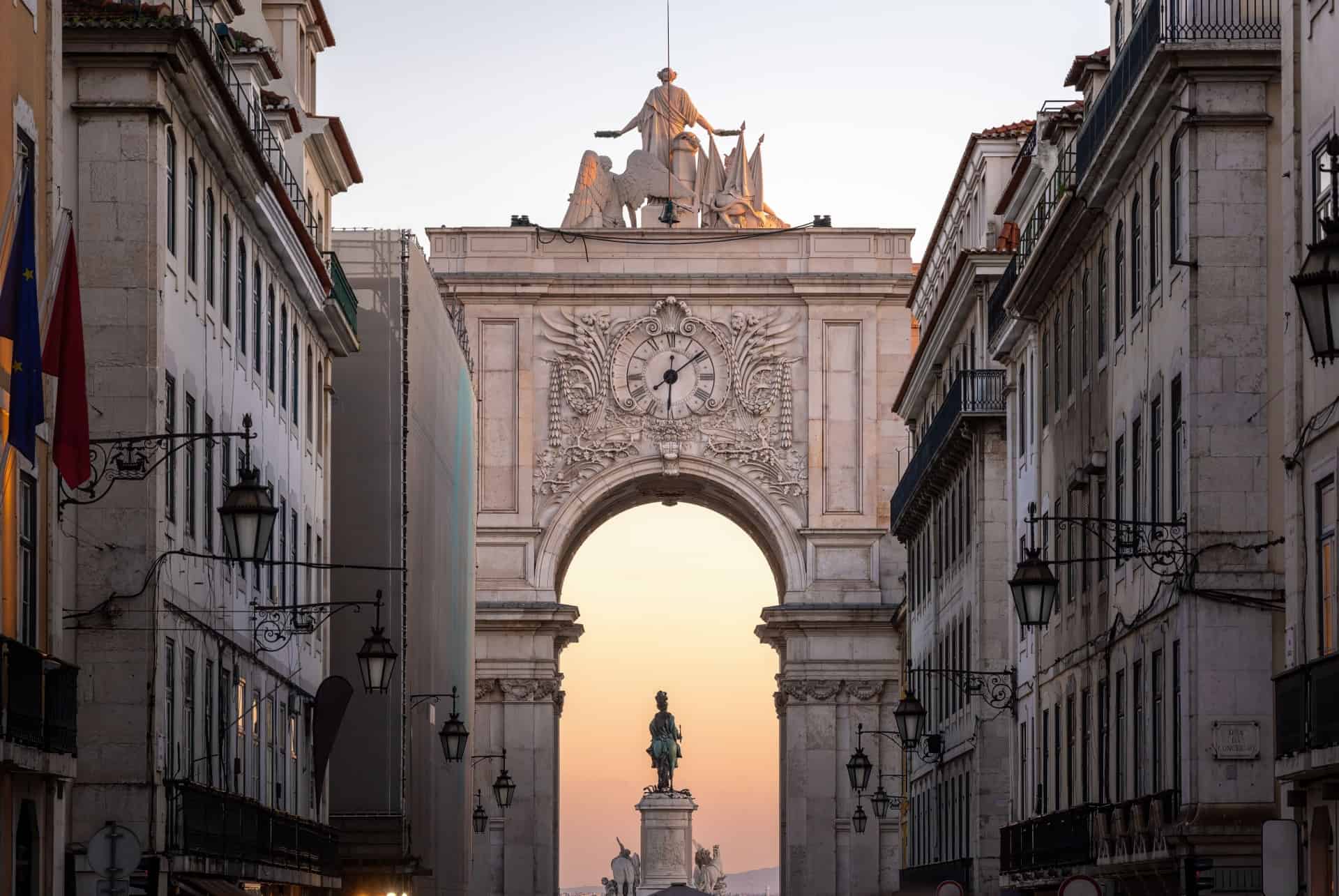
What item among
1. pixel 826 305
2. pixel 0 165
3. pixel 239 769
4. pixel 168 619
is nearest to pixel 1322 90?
pixel 0 165

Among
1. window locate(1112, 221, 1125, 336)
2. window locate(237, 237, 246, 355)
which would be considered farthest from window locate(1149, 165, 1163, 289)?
window locate(237, 237, 246, 355)

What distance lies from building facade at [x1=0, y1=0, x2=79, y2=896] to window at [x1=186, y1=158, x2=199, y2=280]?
7.51 metres

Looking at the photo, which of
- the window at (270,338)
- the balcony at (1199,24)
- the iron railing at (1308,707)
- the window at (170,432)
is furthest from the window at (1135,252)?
the window at (270,338)

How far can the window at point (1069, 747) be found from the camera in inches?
1677

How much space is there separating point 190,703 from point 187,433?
7.58 metres

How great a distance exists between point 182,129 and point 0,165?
9595 mm

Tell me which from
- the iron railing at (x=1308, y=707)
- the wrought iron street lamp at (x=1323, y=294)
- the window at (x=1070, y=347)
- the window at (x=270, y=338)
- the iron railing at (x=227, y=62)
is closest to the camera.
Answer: the wrought iron street lamp at (x=1323, y=294)

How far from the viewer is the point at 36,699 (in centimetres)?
2466

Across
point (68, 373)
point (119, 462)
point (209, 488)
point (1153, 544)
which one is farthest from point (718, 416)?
point (68, 373)

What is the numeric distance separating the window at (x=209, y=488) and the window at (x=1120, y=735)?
11851mm

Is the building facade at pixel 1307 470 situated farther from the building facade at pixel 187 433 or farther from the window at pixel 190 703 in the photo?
the window at pixel 190 703

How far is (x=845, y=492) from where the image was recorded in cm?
9550

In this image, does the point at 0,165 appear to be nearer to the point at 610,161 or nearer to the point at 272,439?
the point at 272,439

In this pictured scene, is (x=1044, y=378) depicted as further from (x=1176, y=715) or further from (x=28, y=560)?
(x=28, y=560)
